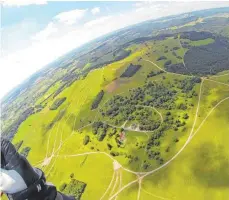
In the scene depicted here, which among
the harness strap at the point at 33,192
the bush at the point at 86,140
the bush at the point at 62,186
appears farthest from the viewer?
the bush at the point at 86,140

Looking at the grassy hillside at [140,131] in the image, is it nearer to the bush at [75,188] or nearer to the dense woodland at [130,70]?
the bush at [75,188]

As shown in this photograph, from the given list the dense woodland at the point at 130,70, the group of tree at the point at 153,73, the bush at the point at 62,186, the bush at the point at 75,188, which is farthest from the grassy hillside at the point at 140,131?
the dense woodland at the point at 130,70

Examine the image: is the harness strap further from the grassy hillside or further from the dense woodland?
the dense woodland

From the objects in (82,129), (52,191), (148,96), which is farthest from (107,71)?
(52,191)

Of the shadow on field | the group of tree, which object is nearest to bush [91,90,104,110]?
the group of tree

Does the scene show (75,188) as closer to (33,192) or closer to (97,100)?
(97,100)

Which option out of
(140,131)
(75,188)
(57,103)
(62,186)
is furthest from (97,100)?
(75,188)
